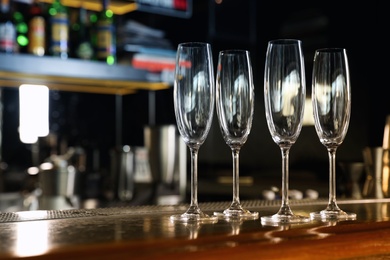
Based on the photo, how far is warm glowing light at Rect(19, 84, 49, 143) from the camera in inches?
128

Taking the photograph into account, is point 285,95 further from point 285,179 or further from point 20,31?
point 20,31

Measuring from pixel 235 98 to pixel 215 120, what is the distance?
8.51 feet

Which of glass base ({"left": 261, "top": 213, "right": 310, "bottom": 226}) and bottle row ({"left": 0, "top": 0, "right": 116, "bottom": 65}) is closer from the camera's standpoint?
glass base ({"left": 261, "top": 213, "right": 310, "bottom": 226})

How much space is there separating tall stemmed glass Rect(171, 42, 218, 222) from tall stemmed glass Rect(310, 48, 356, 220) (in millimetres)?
225

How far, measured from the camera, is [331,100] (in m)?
1.24

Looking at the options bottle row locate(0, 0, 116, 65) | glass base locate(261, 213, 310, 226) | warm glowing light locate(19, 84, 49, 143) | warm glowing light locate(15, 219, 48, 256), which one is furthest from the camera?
warm glowing light locate(19, 84, 49, 143)

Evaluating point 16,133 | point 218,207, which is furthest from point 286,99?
point 16,133

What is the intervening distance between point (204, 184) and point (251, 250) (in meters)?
2.72

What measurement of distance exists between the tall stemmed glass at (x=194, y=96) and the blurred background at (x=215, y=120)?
1429mm

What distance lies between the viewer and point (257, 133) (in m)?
3.56

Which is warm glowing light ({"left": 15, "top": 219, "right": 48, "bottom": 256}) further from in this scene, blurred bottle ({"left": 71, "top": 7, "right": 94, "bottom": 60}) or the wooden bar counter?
blurred bottle ({"left": 71, "top": 7, "right": 94, "bottom": 60})

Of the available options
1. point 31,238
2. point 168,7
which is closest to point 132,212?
point 31,238

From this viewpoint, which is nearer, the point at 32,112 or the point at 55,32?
the point at 55,32

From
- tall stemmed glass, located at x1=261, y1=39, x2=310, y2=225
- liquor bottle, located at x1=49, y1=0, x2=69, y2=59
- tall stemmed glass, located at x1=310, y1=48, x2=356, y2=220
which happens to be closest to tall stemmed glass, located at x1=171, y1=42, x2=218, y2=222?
tall stemmed glass, located at x1=261, y1=39, x2=310, y2=225
